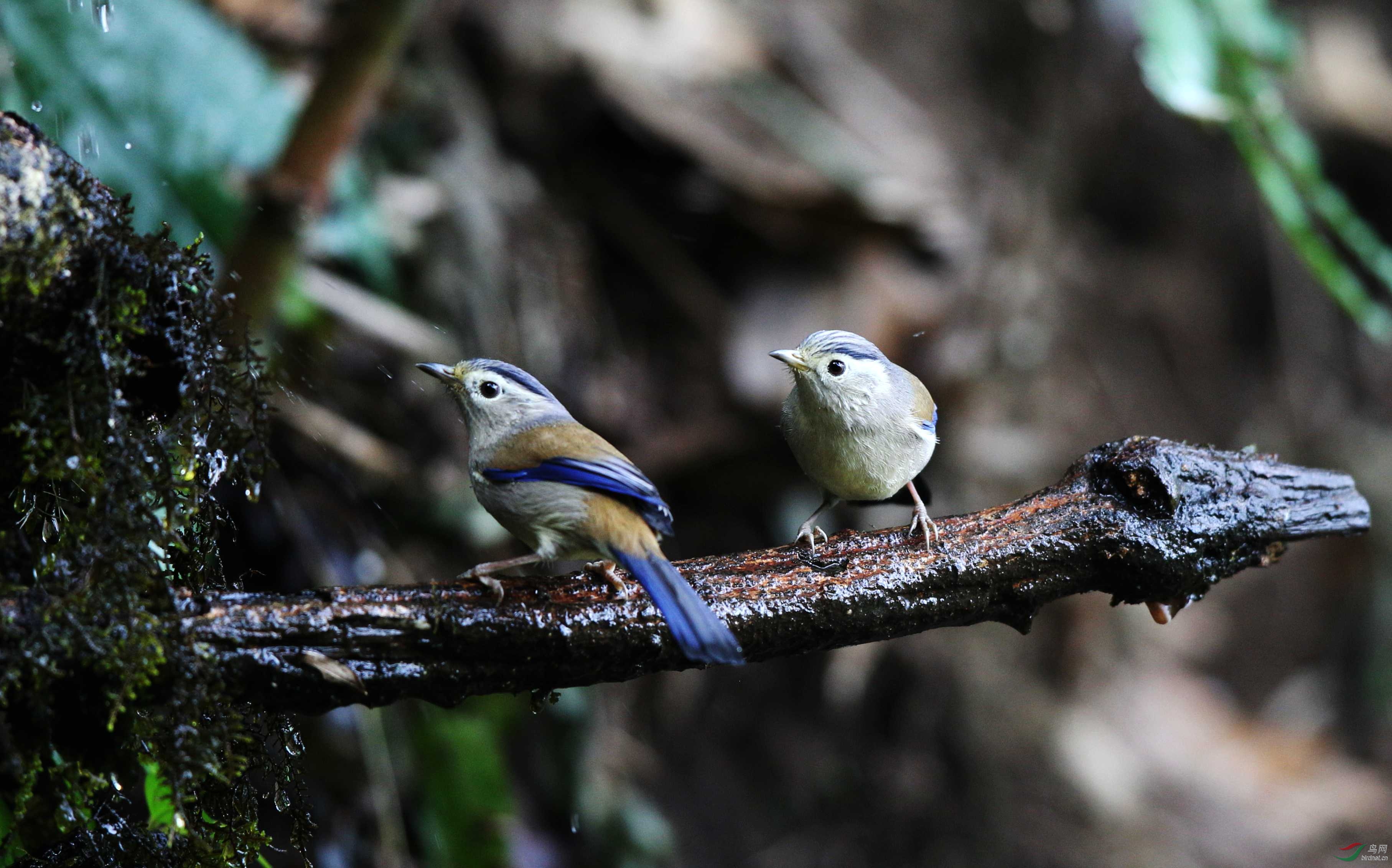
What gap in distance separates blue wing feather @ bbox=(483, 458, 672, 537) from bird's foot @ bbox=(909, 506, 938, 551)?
0.50 metres

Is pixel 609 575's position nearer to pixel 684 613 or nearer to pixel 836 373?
pixel 684 613

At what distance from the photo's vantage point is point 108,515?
1650mm

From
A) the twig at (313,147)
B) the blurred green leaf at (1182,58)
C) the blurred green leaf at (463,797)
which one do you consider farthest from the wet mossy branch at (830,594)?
the blurred green leaf at (463,797)

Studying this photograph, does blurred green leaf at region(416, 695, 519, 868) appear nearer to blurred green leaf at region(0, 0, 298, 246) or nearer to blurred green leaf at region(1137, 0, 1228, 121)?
blurred green leaf at region(0, 0, 298, 246)

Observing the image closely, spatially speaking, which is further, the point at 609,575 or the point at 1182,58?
the point at 1182,58

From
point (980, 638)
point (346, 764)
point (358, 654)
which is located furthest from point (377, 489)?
point (980, 638)

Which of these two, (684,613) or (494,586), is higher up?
(494,586)

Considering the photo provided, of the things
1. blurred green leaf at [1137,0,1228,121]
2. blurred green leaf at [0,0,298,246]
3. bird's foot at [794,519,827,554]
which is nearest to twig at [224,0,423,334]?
blurred green leaf at [0,0,298,246]

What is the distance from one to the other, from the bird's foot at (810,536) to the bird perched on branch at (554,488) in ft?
1.00

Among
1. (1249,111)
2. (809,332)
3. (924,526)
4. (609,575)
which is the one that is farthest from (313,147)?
(1249,111)

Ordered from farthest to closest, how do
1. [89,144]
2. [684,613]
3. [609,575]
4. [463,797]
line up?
[463,797]
[89,144]
[609,575]
[684,613]

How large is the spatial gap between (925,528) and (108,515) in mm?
1373

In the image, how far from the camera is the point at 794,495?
205 inches

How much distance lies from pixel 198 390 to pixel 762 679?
169 inches
